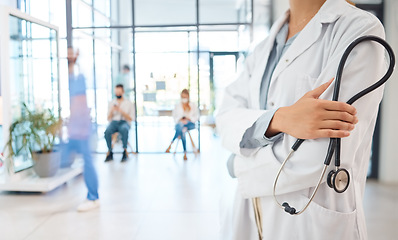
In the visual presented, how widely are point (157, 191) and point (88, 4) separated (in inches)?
99.1

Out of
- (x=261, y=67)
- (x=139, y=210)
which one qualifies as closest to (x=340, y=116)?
(x=261, y=67)

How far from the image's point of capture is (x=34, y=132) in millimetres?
3840

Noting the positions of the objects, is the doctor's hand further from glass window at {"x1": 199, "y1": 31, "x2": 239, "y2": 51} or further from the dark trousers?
glass window at {"x1": 199, "y1": 31, "x2": 239, "y2": 51}

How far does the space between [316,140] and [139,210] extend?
2.83 meters

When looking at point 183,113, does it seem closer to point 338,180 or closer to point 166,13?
point 166,13

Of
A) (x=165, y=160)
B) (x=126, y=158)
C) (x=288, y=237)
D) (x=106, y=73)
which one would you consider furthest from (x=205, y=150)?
(x=288, y=237)

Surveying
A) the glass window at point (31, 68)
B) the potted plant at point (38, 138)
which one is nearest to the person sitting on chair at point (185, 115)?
the glass window at point (31, 68)

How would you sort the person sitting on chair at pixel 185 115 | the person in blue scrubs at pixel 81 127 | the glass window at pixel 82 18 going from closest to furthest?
the person in blue scrubs at pixel 81 127, the glass window at pixel 82 18, the person sitting on chair at pixel 185 115

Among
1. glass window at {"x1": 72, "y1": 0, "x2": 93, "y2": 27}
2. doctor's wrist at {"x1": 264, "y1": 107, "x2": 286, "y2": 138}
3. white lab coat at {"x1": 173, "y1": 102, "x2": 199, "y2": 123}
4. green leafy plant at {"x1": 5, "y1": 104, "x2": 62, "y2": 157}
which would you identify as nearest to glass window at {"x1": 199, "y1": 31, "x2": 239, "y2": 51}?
white lab coat at {"x1": 173, "y1": 102, "x2": 199, "y2": 123}

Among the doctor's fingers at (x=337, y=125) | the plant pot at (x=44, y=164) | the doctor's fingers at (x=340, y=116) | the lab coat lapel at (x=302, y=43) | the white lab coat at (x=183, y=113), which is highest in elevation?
the lab coat lapel at (x=302, y=43)

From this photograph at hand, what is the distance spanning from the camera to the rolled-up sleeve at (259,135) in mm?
678

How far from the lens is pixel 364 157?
2.28 ft

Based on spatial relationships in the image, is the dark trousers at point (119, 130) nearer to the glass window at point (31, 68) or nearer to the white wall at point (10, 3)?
the glass window at point (31, 68)

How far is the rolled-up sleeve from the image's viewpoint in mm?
678
